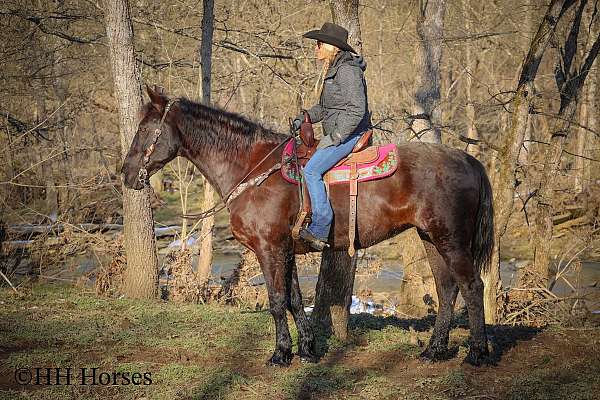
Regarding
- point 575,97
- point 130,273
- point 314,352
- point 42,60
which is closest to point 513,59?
point 575,97

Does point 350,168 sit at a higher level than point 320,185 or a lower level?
higher

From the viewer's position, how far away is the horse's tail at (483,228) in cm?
595

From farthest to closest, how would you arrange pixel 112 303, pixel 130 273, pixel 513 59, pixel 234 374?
pixel 513 59 < pixel 130 273 < pixel 112 303 < pixel 234 374

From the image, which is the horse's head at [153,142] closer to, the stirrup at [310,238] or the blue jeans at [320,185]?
the blue jeans at [320,185]

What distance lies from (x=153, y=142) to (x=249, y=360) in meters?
2.32

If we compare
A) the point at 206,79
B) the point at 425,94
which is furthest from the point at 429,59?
the point at 206,79

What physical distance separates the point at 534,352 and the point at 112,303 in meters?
5.60

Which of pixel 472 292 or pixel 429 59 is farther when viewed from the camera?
pixel 429 59

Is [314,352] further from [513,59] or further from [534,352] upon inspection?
[513,59]

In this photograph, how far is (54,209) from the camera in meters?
14.2

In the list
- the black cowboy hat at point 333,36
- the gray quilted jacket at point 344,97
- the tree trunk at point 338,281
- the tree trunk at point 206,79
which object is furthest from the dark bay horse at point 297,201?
the tree trunk at point 206,79

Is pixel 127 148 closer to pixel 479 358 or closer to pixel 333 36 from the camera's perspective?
pixel 333 36

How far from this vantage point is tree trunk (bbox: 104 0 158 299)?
880 centimetres

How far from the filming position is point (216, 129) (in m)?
6.02
